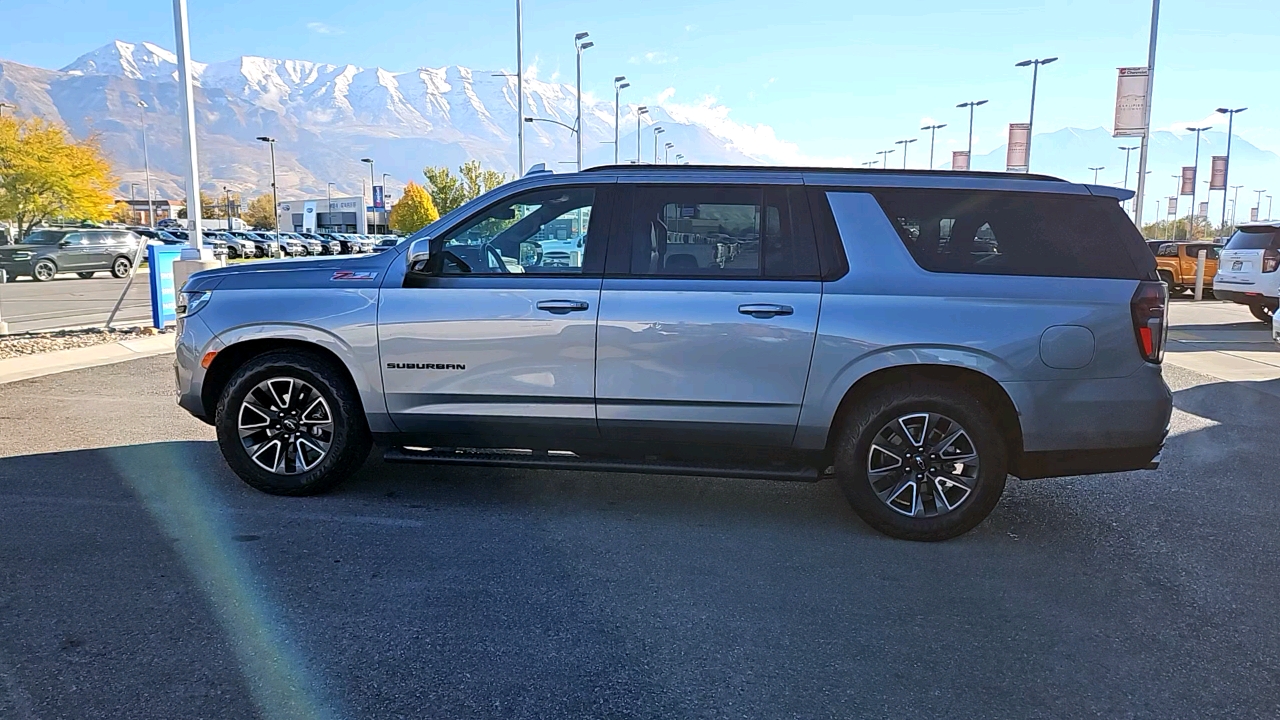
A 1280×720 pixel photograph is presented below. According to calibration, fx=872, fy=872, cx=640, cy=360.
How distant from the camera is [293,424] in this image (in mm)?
5086

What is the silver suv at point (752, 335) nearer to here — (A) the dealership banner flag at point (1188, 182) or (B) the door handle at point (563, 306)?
(B) the door handle at point (563, 306)

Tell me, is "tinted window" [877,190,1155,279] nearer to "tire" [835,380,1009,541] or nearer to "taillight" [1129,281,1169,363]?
"taillight" [1129,281,1169,363]

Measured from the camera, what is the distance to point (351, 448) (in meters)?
5.07

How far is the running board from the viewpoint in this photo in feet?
15.1

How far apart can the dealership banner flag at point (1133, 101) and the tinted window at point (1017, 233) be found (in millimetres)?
17946

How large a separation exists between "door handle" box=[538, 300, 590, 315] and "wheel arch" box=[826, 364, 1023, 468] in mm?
1466

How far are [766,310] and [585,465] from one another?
1.30m

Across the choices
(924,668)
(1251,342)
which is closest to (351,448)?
(924,668)

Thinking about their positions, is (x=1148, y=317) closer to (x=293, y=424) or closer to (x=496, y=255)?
(x=496, y=255)

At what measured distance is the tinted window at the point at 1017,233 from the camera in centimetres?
446

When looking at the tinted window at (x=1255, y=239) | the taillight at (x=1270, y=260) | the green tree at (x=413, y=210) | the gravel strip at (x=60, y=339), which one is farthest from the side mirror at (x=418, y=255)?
the green tree at (x=413, y=210)

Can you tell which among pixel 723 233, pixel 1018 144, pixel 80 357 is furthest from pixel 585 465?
pixel 1018 144

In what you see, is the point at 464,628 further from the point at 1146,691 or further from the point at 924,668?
the point at 1146,691

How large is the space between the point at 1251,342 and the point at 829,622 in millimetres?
13223
